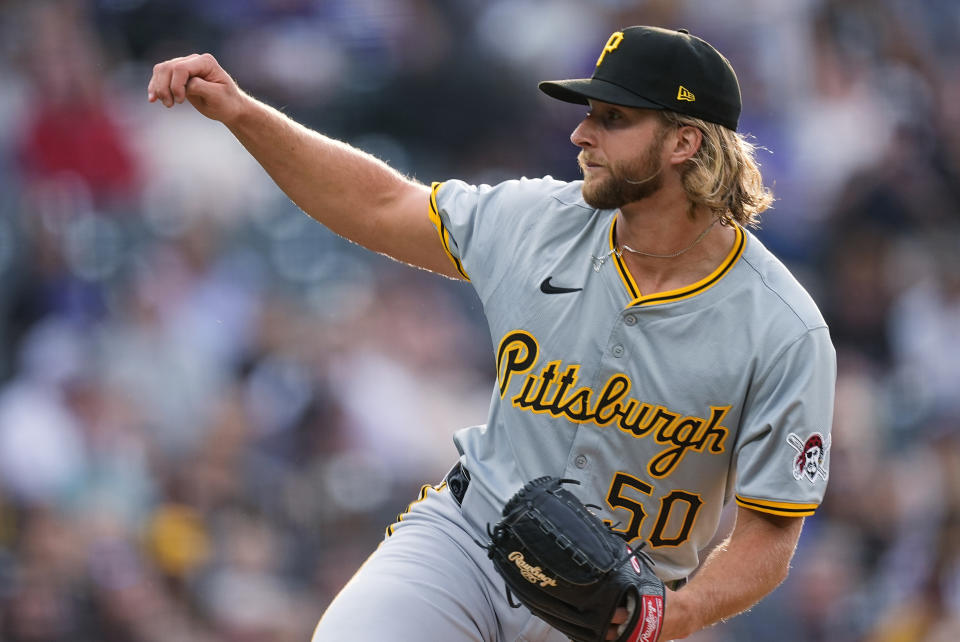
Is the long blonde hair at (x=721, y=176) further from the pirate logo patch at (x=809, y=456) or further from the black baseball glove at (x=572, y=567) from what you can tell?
the black baseball glove at (x=572, y=567)

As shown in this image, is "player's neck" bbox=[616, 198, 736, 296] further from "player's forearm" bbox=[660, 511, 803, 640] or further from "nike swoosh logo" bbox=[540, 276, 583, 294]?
"player's forearm" bbox=[660, 511, 803, 640]

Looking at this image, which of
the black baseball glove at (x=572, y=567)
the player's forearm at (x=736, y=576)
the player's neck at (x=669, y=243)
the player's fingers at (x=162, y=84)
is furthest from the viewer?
the player's neck at (x=669, y=243)

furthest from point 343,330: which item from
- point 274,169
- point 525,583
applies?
point 525,583

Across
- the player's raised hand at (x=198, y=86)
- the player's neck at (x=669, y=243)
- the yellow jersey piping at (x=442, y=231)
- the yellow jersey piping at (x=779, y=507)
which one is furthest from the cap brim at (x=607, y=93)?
the yellow jersey piping at (x=779, y=507)

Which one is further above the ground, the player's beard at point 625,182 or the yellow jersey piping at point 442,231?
the player's beard at point 625,182

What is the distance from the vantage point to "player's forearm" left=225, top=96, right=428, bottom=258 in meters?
3.64

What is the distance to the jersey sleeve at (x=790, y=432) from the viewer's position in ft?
10.4

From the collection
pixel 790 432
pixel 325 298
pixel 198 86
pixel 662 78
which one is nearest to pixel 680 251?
pixel 662 78

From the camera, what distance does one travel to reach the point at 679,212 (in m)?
3.47

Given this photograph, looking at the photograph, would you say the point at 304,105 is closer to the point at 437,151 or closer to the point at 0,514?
the point at 437,151

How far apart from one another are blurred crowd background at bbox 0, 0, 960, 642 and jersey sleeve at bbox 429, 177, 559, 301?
3270mm

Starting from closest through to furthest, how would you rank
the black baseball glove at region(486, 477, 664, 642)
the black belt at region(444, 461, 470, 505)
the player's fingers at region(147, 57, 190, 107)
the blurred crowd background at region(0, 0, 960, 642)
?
the black baseball glove at region(486, 477, 664, 642) → the player's fingers at region(147, 57, 190, 107) → the black belt at region(444, 461, 470, 505) → the blurred crowd background at region(0, 0, 960, 642)

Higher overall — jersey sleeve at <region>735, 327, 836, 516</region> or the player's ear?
the player's ear

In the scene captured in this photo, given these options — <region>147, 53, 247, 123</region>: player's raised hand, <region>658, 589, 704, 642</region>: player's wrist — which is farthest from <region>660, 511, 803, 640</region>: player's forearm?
<region>147, 53, 247, 123</region>: player's raised hand
